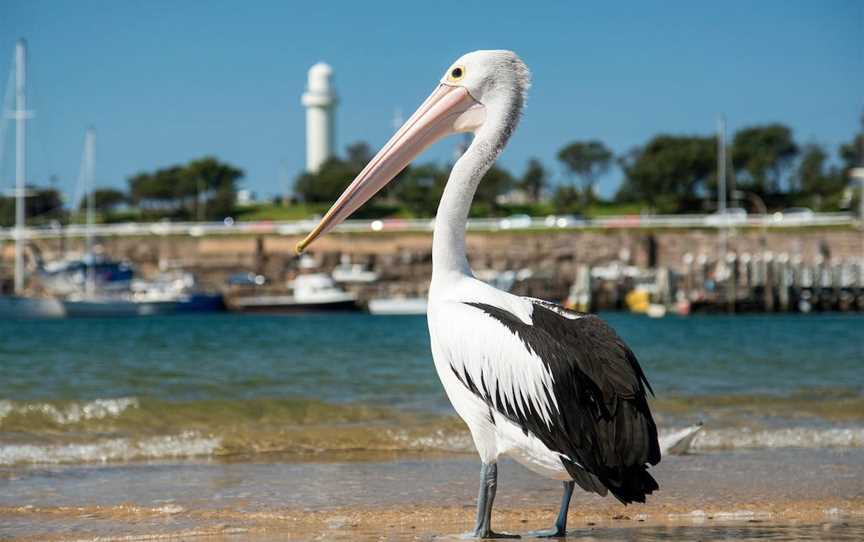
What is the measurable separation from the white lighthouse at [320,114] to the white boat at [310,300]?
4211 centimetres

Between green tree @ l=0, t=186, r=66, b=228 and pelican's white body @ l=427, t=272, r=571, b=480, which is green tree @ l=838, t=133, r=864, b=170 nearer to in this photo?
green tree @ l=0, t=186, r=66, b=228

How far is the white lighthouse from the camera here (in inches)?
3735

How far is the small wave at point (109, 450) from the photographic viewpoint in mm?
8125

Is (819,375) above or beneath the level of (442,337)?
beneath

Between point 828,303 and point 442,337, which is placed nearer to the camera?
point 442,337

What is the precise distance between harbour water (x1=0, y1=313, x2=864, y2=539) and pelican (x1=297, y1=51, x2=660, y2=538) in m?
1.14

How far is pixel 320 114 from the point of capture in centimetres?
9538

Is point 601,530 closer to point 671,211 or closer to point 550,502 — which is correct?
point 550,502

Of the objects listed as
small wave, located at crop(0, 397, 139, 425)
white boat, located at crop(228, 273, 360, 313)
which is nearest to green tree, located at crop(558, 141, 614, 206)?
white boat, located at crop(228, 273, 360, 313)

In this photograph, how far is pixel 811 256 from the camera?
2179 inches

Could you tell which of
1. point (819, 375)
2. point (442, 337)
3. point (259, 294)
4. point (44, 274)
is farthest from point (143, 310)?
point (442, 337)

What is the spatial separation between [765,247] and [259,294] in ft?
79.9

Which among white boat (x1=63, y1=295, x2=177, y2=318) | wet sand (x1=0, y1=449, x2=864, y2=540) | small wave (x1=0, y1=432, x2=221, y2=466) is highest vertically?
wet sand (x1=0, y1=449, x2=864, y2=540)

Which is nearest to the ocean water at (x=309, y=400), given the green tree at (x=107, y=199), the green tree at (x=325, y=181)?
the green tree at (x=325, y=181)
